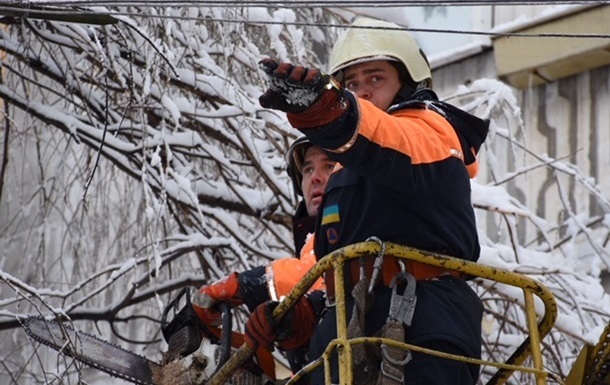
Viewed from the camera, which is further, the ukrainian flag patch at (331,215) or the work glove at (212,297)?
the work glove at (212,297)

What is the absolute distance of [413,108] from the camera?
15.2ft

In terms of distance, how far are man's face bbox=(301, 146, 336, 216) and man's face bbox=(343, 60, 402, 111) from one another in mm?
597

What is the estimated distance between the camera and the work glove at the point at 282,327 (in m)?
4.89

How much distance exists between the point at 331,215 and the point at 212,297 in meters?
0.94

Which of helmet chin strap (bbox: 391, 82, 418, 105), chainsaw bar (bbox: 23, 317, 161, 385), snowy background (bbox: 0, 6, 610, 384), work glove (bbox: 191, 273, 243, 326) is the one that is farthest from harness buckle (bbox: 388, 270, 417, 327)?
snowy background (bbox: 0, 6, 610, 384)

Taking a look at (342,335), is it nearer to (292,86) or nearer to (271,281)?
(292,86)

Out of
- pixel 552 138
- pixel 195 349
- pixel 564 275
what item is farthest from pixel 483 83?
pixel 552 138

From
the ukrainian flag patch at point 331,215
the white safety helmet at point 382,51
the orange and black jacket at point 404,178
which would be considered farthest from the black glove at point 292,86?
the white safety helmet at point 382,51

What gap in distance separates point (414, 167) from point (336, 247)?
1.46ft

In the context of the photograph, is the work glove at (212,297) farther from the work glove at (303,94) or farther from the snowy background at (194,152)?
the work glove at (303,94)

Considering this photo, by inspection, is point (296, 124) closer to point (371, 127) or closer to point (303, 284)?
point (371, 127)

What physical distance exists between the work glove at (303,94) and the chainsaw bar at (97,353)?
58.7 inches

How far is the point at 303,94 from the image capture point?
162 inches

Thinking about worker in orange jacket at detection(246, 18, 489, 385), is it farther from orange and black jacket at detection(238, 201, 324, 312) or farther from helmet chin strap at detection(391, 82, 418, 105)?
orange and black jacket at detection(238, 201, 324, 312)
